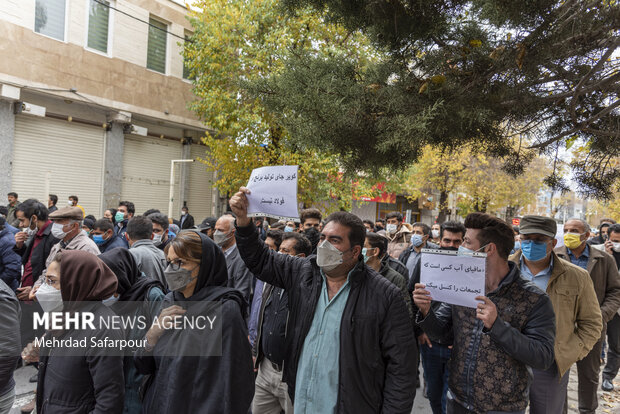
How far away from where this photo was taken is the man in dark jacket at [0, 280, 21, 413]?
2818 mm

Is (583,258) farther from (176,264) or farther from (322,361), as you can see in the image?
(176,264)

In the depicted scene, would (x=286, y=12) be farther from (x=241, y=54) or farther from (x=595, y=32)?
(x=241, y=54)

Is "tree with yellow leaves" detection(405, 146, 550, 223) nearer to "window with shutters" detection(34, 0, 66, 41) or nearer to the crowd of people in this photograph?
"window with shutters" detection(34, 0, 66, 41)

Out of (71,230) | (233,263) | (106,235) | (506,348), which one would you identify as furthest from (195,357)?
(106,235)

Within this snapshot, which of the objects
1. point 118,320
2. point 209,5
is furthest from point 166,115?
point 118,320

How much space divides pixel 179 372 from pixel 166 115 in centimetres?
1650

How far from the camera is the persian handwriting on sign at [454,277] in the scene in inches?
96.0

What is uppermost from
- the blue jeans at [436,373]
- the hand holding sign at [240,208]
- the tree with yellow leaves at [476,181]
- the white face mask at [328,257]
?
the tree with yellow leaves at [476,181]

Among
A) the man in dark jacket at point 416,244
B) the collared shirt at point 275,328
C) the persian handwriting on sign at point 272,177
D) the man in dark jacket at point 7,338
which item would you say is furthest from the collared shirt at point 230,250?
the man in dark jacket at point 416,244

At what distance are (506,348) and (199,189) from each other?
1837 centimetres

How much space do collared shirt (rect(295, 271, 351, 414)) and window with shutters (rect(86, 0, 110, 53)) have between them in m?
15.9

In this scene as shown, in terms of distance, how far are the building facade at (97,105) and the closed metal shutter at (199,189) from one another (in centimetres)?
6

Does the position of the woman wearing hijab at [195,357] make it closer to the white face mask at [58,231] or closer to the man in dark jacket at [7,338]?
the man in dark jacket at [7,338]

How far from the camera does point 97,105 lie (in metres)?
15.0
